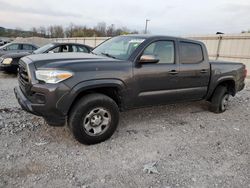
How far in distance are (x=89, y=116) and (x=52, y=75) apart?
0.86m

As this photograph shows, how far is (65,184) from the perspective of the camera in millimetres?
2703

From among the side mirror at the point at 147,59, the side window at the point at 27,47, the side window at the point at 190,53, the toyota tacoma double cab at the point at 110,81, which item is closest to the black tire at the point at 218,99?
the toyota tacoma double cab at the point at 110,81

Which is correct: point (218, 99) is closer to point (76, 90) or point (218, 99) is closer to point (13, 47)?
point (76, 90)

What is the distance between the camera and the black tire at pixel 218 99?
5.58 meters

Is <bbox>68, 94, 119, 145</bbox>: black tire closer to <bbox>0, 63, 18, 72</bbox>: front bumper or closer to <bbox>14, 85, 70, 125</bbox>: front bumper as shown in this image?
<bbox>14, 85, 70, 125</bbox>: front bumper

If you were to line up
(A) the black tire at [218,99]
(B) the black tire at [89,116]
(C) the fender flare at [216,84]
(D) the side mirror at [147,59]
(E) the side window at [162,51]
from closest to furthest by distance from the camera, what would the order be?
(B) the black tire at [89,116] → (D) the side mirror at [147,59] → (E) the side window at [162,51] → (C) the fender flare at [216,84] → (A) the black tire at [218,99]

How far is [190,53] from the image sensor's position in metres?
4.86

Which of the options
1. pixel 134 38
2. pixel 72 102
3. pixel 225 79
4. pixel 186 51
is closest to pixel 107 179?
pixel 72 102

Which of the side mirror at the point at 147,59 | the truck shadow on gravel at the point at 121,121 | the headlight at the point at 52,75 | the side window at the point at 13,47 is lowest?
the truck shadow on gravel at the point at 121,121

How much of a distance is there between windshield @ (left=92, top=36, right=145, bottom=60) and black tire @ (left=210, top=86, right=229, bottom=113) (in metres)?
2.58

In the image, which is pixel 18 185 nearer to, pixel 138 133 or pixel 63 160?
pixel 63 160

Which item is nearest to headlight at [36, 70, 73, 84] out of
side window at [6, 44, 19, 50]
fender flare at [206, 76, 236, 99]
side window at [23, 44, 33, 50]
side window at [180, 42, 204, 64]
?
side window at [180, 42, 204, 64]

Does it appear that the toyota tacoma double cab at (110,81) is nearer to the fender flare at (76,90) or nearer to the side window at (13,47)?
the fender flare at (76,90)

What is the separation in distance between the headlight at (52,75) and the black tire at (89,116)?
470 millimetres
